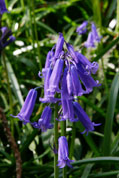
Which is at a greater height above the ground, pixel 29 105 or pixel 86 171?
pixel 29 105

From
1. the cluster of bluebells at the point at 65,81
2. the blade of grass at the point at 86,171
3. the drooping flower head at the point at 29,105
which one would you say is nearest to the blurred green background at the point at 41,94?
the blade of grass at the point at 86,171

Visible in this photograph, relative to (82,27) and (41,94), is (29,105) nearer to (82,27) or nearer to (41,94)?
(41,94)

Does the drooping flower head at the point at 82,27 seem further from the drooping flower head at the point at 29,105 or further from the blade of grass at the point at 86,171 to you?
the drooping flower head at the point at 29,105

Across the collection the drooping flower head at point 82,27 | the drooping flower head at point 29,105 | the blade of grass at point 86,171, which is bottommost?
the blade of grass at point 86,171

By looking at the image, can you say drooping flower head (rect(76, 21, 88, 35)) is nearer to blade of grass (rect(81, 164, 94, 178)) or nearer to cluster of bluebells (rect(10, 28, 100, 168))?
blade of grass (rect(81, 164, 94, 178))

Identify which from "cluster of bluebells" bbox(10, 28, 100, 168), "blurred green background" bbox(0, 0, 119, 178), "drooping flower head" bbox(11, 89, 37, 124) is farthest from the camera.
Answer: "blurred green background" bbox(0, 0, 119, 178)

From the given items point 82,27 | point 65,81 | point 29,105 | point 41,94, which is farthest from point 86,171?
point 82,27

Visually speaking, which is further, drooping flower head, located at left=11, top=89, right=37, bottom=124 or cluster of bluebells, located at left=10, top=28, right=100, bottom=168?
drooping flower head, located at left=11, top=89, right=37, bottom=124

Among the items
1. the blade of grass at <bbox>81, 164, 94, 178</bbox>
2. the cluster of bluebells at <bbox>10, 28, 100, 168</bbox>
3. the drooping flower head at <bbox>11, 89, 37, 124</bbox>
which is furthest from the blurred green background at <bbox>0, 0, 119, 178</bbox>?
the cluster of bluebells at <bbox>10, 28, 100, 168</bbox>

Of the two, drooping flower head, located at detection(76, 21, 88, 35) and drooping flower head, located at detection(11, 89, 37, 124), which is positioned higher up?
drooping flower head, located at detection(76, 21, 88, 35)
